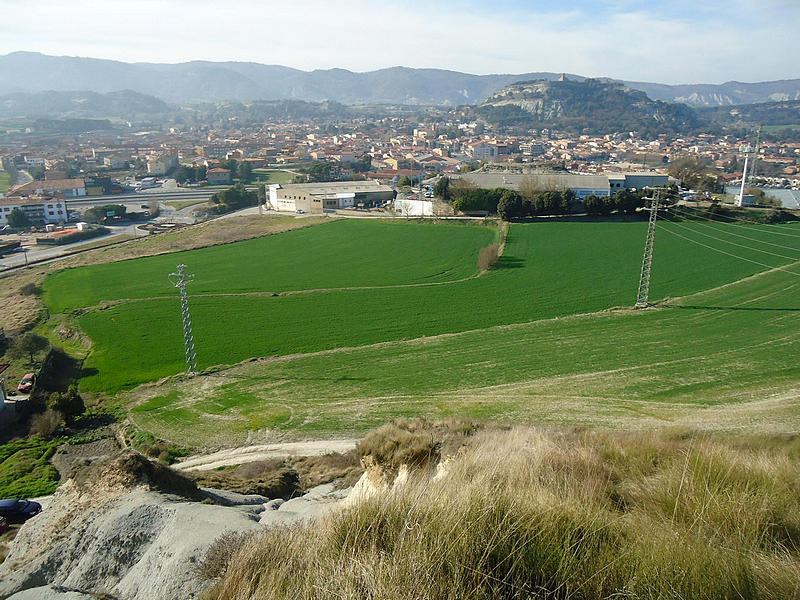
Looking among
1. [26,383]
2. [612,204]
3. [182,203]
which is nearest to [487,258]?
[612,204]

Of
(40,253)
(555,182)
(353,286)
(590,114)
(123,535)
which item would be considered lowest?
(40,253)

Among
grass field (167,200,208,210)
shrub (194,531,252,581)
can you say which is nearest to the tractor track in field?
shrub (194,531,252,581)

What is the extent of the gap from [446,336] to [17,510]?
47.6 ft

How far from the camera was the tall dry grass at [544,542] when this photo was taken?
3201mm

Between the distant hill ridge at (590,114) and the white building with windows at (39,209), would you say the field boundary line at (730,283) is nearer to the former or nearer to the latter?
the white building with windows at (39,209)

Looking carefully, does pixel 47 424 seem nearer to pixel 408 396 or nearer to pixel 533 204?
pixel 408 396

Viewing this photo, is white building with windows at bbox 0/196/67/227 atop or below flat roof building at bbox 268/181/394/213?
below

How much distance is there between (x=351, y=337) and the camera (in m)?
21.4

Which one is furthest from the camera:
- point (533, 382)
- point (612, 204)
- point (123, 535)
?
point (612, 204)

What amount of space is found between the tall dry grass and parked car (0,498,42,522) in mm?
8600

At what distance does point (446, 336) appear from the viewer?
69.6 ft

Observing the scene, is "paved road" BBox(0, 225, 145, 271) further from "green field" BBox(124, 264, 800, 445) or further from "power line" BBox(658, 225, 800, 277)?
"power line" BBox(658, 225, 800, 277)

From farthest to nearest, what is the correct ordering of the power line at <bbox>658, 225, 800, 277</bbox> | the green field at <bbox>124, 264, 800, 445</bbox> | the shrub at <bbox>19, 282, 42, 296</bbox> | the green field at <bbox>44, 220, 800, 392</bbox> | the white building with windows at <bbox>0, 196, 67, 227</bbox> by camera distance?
the white building with windows at <bbox>0, 196, 67, 227</bbox> → the power line at <bbox>658, 225, 800, 277</bbox> → the shrub at <bbox>19, 282, 42, 296</bbox> → the green field at <bbox>44, 220, 800, 392</bbox> → the green field at <bbox>124, 264, 800, 445</bbox>

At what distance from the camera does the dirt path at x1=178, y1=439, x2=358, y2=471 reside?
1296 centimetres
